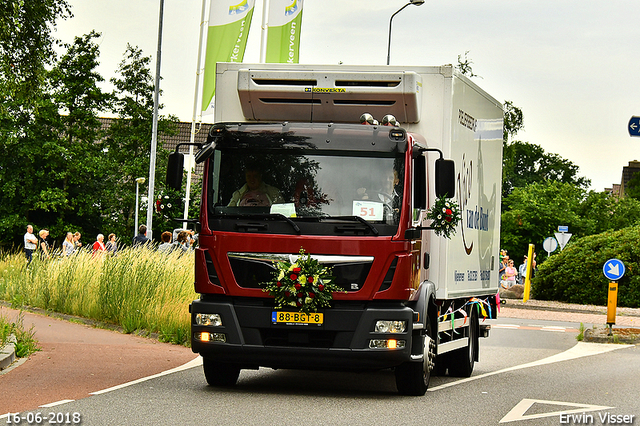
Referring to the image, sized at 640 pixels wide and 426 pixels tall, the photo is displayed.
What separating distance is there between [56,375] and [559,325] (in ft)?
55.5

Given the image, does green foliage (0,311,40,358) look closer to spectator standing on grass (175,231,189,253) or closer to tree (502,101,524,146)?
spectator standing on grass (175,231,189,253)

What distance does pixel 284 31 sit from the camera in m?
24.0

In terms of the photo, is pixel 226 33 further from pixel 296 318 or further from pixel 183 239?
pixel 296 318

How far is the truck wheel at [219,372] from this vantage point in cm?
1021

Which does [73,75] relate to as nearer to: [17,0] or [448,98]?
[17,0]

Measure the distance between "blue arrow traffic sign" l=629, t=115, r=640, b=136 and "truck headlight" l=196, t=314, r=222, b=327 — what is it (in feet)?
25.7

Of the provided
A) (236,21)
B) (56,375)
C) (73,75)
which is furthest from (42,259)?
(73,75)

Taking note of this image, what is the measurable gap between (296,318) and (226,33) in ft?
54.2

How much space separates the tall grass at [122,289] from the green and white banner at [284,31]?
7343 millimetres

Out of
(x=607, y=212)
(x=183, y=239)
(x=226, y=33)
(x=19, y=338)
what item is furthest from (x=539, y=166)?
(x=19, y=338)

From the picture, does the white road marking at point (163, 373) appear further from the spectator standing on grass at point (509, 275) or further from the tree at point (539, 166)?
the tree at point (539, 166)

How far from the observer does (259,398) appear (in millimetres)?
9484

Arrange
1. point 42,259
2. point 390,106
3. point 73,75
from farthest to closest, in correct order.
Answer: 1. point 73,75
2. point 42,259
3. point 390,106

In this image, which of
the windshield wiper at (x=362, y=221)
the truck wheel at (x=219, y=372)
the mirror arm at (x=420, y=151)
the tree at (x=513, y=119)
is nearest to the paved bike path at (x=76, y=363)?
the truck wheel at (x=219, y=372)
